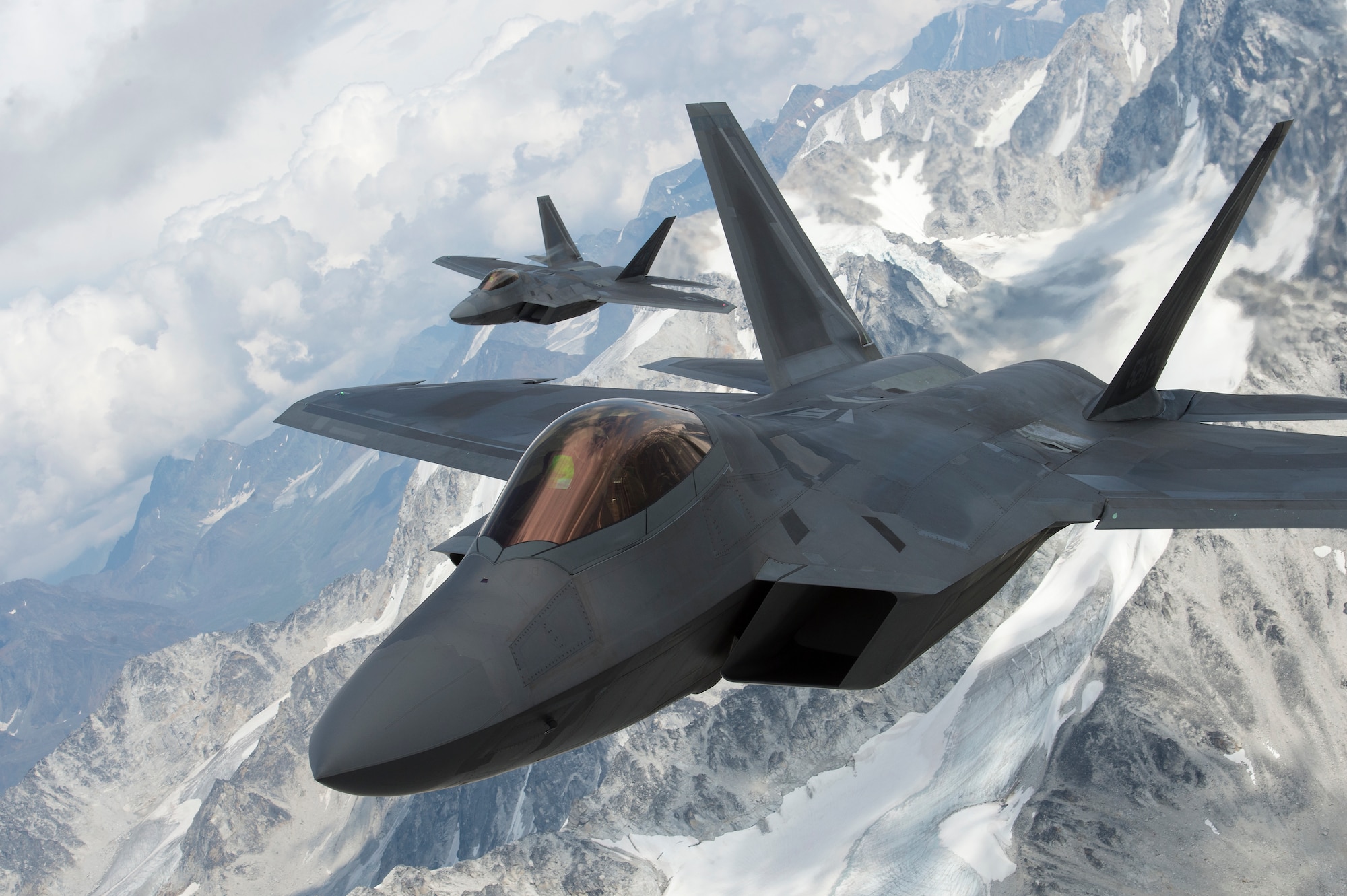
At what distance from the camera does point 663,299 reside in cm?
4028

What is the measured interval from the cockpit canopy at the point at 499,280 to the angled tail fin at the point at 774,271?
25013 millimetres

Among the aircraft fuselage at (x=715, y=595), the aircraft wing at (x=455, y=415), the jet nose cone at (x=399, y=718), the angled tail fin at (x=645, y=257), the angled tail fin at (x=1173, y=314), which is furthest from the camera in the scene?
the angled tail fin at (x=645, y=257)

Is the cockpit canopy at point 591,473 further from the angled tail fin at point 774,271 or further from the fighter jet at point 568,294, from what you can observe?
the fighter jet at point 568,294

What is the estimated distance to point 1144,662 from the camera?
291ft

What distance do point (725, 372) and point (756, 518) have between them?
10.4 m

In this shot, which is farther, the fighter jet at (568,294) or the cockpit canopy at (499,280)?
the cockpit canopy at (499,280)

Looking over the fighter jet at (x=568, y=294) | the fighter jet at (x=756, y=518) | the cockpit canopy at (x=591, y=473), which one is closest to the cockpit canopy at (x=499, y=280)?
the fighter jet at (x=568, y=294)

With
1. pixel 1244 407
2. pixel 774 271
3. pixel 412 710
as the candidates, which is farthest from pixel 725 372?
pixel 412 710

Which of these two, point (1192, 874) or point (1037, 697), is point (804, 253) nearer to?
point (1192, 874)

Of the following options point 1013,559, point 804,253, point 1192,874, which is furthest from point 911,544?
point 1192,874

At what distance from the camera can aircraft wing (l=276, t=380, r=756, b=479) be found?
13.5m

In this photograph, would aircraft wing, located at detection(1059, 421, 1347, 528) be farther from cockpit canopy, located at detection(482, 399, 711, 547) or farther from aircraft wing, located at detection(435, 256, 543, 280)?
aircraft wing, located at detection(435, 256, 543, 280)

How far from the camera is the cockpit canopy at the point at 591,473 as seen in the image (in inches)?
273

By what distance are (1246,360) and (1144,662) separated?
78487 mm
